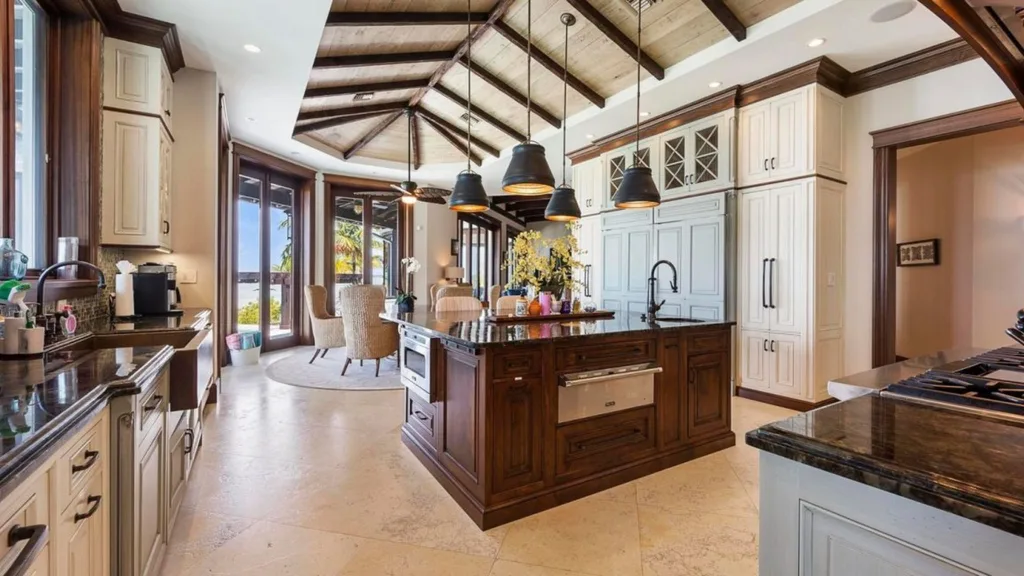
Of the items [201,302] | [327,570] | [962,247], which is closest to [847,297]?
[962,247]

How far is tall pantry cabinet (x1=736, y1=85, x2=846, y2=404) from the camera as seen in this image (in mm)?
3812

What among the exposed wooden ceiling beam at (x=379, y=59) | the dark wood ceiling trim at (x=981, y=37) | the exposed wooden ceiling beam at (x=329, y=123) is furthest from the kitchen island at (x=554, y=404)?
the exposed wooden ceiling beam at (x=329, y=123)

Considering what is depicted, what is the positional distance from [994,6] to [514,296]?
11.6 feet

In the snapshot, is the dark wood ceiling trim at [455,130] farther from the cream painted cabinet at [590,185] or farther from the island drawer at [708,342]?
the island drawer at [708,342]

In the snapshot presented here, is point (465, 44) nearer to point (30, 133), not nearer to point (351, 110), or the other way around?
point (351, 110)

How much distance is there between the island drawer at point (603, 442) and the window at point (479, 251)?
7.40m

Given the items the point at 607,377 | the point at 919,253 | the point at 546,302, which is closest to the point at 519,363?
the point at 607,377

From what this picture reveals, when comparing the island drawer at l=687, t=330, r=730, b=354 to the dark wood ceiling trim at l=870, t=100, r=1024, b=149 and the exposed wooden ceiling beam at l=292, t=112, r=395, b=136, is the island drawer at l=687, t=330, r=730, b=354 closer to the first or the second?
the dark wood ceiling trim at l=870, t=100, r=1024, b=149

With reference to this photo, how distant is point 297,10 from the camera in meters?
2.91

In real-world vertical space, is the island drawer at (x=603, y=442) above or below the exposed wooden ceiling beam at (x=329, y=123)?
below

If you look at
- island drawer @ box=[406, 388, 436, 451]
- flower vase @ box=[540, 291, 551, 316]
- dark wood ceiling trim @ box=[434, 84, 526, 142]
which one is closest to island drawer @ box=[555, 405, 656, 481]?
island drawer @ box=[406, 388, 436, 451]

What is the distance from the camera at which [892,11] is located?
2.97 metres

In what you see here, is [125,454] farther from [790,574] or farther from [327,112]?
[327,112]

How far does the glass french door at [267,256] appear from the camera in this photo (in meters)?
6.31
